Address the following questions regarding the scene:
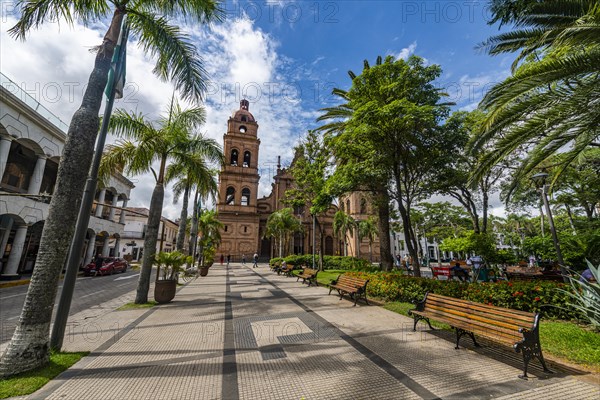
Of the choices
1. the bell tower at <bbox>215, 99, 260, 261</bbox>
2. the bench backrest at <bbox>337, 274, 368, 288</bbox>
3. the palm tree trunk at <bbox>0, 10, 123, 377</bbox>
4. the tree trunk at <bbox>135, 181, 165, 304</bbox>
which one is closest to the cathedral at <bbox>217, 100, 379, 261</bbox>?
the bell tower at <bbox>215, 99, 260, 261</bbox>

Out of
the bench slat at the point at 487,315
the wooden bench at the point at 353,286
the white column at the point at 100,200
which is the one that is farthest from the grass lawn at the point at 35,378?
Answer: the white column at the point at 100,200

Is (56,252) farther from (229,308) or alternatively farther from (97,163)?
(229,308)

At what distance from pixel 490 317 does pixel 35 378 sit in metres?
6.81

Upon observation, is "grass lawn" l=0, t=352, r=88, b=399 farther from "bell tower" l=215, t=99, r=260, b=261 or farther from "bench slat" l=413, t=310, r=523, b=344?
"bell tower" l=215, t=99, r=260, b=261

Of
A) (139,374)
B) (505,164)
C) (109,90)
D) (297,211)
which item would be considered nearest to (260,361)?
(139,374)

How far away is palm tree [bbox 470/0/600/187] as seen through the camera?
5105 millimetres

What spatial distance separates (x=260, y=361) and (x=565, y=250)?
51.6 feet

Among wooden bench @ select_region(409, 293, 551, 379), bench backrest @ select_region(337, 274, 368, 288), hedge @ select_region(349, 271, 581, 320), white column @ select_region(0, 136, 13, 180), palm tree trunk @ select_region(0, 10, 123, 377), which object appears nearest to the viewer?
wooden bench @ select_region(409, 293, 551, 379)

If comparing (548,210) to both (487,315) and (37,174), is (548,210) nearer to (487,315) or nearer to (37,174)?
(487,315)

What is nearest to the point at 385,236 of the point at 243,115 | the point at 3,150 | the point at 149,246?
the point at 149,246

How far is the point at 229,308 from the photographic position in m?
7.99

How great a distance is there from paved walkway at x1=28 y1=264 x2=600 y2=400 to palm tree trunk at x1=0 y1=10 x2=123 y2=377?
2.39ft

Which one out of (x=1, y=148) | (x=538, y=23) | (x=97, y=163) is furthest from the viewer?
(x=1, y=148)

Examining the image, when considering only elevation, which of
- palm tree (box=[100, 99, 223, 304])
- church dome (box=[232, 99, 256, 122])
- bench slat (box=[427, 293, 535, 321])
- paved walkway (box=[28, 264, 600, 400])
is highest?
church dome (box=[232, 99, 256, 122])
